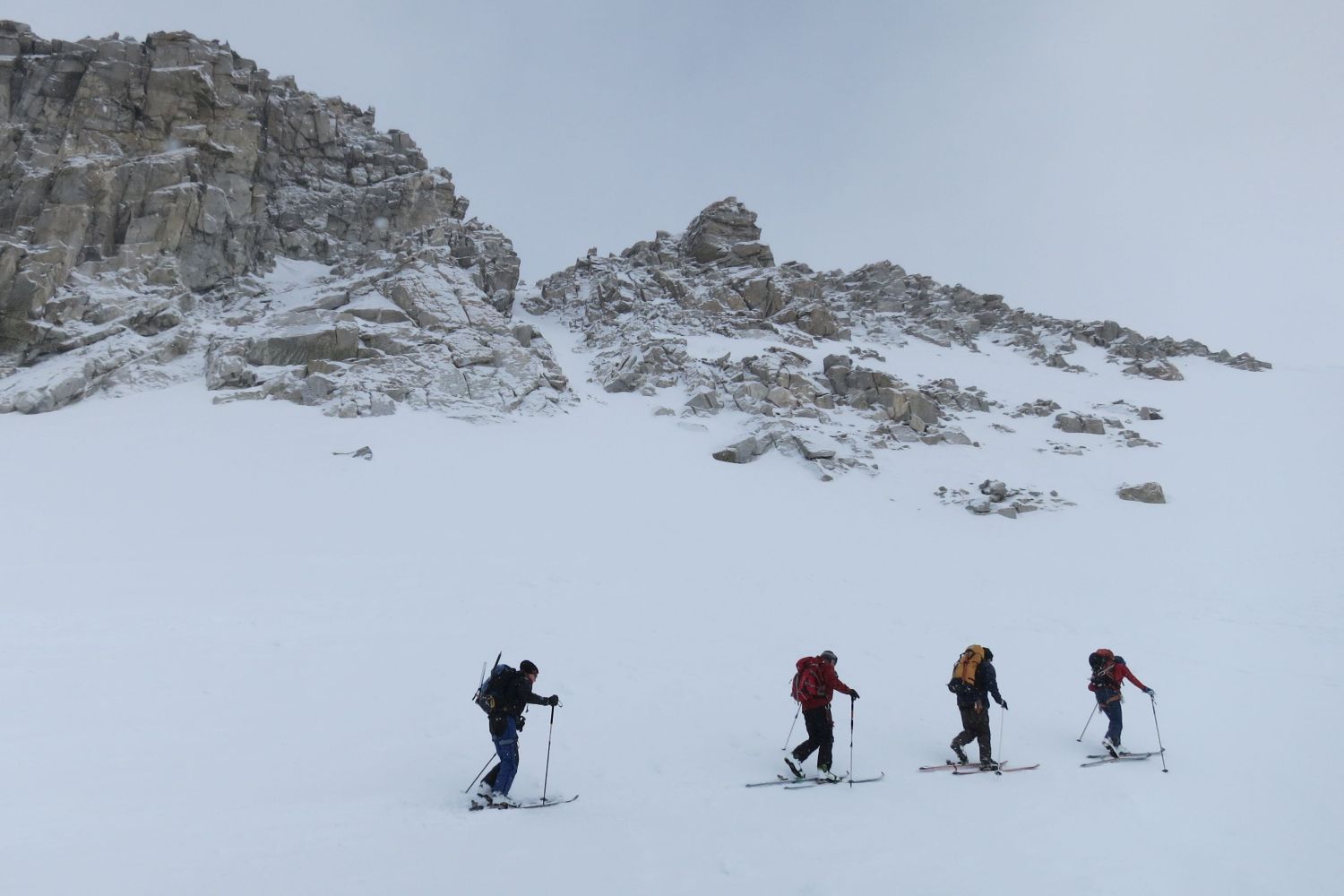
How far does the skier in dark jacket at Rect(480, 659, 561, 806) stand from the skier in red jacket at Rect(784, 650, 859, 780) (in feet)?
10.6

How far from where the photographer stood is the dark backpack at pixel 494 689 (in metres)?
7.45

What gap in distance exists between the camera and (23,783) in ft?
22.7

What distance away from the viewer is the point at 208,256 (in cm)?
3466

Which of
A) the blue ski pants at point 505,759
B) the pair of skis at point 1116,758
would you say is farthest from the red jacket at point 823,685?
the pair of skis at point 1116,758

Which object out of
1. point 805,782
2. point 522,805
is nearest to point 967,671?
point 805,782

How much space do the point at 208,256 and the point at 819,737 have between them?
40.1m

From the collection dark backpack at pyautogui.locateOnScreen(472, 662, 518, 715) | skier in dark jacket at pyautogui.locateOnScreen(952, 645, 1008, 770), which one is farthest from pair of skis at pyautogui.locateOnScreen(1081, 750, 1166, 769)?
dark backpack at pyautogui.locateOnScreen(472, 662, 518, 715)

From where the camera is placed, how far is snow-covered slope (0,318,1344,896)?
6230mm

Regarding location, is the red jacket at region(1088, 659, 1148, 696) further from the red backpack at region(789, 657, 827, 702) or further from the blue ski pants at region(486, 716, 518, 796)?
the blue ski pants at region(486, 716, 518, 796)

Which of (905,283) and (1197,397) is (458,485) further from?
(905,283)

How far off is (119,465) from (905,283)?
6577 centimetres

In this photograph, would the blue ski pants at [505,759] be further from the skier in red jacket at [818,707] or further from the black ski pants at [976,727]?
the black ski pants at [976,727]

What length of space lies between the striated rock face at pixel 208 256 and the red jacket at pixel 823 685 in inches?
950

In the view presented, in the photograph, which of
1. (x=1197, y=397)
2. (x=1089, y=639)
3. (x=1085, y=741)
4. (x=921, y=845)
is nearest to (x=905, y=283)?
(x=1197, y=397)
